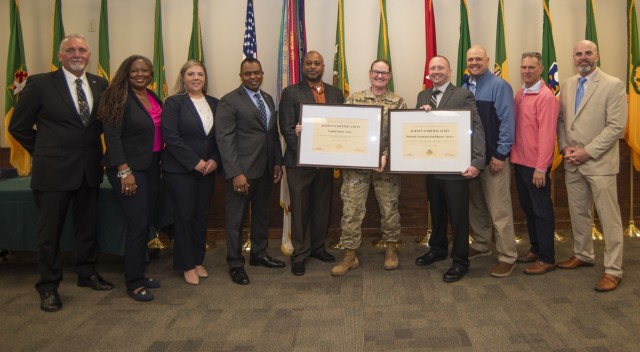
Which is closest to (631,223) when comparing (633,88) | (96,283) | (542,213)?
(633,88)

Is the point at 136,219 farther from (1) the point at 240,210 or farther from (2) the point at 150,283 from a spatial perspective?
(1) the point at 240,210

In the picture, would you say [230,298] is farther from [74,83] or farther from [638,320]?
[638,320]

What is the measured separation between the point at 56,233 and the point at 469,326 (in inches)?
98.0

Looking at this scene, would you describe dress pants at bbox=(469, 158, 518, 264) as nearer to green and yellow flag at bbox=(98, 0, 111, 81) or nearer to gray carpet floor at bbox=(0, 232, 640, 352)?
gray carpet floor at bbox=(0, 232, 640, 352)

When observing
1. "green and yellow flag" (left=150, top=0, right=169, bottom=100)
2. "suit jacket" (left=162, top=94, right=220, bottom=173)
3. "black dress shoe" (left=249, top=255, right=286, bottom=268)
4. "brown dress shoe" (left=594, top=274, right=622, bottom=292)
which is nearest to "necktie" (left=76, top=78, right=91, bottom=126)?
"suit jacket" (left=162, top=94, right=220, bottom=173)

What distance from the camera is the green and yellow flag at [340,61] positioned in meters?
4.59

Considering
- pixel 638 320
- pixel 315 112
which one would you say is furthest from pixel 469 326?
pixel 315 112

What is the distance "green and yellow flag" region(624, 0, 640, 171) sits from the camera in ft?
14.1

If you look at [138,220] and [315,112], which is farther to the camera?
[315,112]

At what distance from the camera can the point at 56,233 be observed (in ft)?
9.64

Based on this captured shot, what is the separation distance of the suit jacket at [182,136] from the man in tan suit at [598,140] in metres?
2.44

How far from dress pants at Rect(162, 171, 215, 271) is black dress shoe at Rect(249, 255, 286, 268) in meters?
0.44

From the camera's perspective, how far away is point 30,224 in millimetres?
3457

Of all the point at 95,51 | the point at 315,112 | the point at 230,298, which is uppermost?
the point at 95,51
